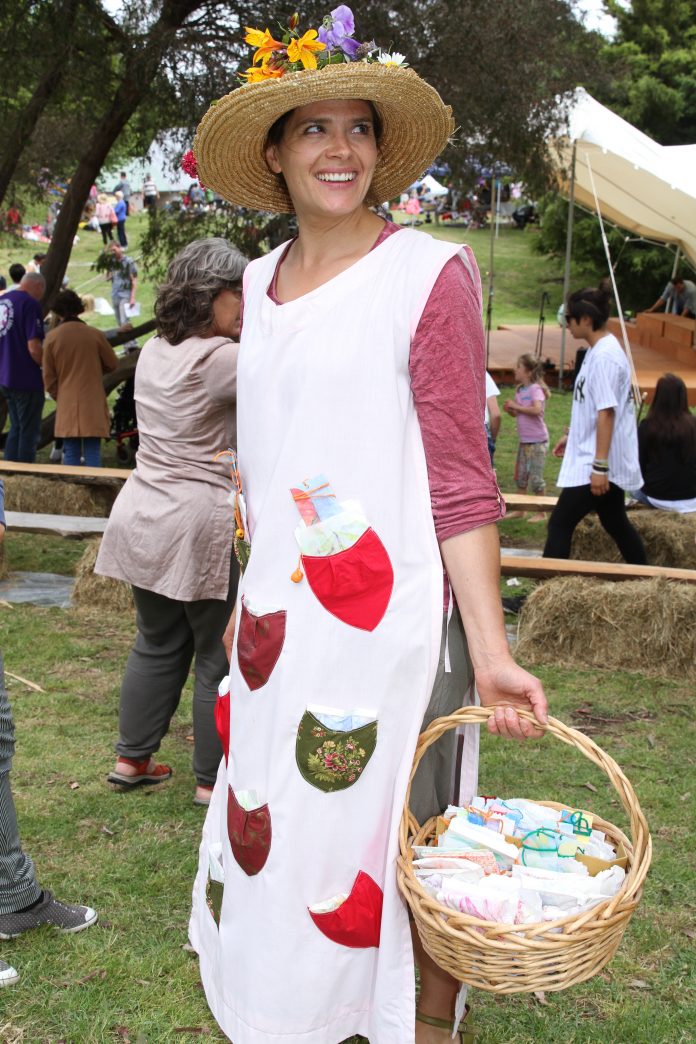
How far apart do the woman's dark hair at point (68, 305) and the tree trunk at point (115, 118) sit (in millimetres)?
1084

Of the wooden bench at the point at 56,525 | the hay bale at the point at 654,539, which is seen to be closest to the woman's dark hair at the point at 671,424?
the hay bale at the point at 654,539

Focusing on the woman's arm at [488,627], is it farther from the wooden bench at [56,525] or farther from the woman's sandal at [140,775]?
the wooden bench at [56,525]

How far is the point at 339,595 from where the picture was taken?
89.7 inches

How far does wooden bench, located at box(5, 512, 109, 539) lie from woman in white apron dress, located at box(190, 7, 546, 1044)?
16.4 ft

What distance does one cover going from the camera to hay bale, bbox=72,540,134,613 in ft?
21.4

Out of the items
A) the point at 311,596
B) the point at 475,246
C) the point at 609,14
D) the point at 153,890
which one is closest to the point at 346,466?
the point at 311,596

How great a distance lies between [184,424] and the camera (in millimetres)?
3781

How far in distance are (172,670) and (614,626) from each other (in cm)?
259

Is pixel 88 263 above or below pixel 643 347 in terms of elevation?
above

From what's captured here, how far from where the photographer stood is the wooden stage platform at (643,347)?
1589cm

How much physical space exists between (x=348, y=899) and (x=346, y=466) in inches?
34.7

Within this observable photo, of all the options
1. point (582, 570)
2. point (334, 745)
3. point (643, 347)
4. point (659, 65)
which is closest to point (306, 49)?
point (334, 745)

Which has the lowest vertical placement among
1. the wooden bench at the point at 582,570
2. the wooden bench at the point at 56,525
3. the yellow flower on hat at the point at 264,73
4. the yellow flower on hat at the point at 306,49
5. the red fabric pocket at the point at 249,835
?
the wooden bench at the point at 56,525

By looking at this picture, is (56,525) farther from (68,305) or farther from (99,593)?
(68,305)
